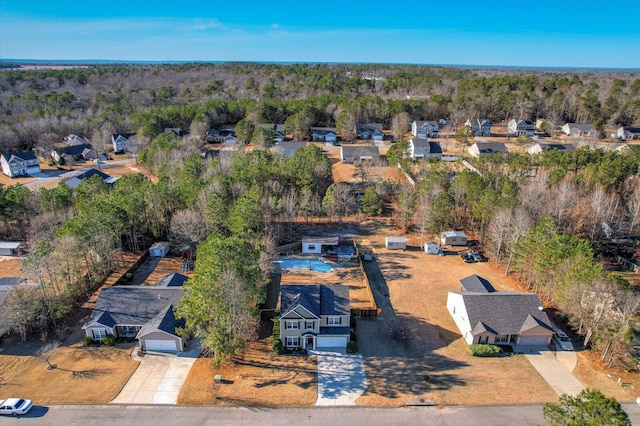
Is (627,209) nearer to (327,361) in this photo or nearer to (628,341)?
(628,341)

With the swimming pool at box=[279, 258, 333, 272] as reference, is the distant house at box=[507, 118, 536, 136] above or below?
above

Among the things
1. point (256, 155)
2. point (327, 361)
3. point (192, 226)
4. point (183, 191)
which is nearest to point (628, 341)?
point (327, 361)

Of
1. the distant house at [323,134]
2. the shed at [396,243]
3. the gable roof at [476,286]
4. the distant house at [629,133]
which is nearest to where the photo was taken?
the gable roof at [476,286]

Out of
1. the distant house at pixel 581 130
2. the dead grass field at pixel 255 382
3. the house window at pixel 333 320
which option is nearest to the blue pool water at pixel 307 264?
the house window at pixel 333 320

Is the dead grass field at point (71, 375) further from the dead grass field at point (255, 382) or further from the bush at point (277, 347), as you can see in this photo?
the bush at point (277, 347)

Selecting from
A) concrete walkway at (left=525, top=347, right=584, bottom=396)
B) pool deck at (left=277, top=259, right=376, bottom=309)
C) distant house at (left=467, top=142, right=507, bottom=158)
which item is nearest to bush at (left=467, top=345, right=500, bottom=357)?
concrete walkway at (left=525, top=347, right=584, bottom=396)

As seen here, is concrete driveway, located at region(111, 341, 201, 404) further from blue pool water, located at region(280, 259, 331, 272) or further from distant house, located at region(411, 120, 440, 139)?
distant house, located at region(411, 120, 440, 139)
